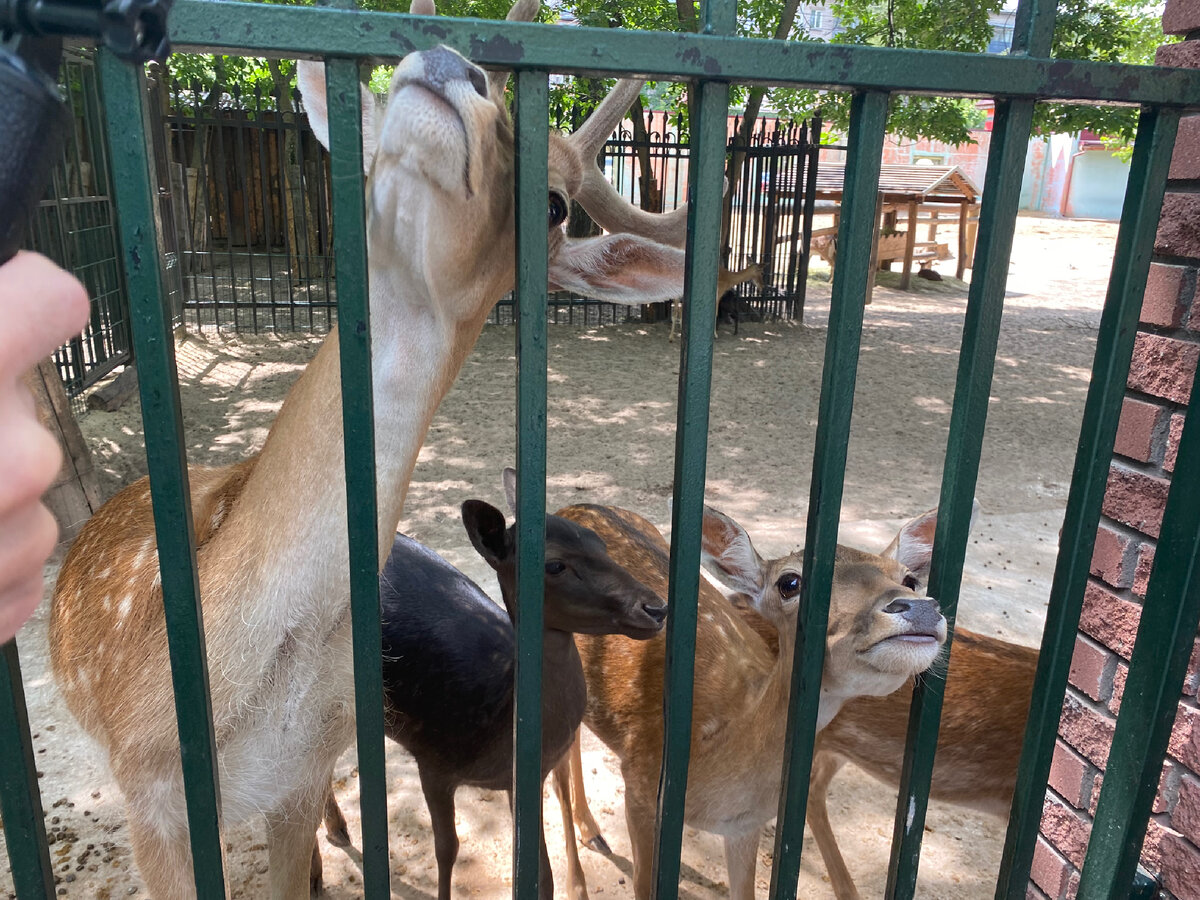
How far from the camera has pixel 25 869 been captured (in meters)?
1.32

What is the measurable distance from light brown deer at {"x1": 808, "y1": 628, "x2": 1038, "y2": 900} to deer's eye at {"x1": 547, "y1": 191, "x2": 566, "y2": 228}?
1.89m

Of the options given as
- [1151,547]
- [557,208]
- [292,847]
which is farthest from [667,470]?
[557,208]

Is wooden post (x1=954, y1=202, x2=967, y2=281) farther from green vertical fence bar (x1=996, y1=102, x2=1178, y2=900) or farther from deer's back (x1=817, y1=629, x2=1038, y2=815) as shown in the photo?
green vertical fence bar (x1=996, y1=102, x2=1178, y2=900)

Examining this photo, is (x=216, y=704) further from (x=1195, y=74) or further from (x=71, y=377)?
(x=71, y=377)

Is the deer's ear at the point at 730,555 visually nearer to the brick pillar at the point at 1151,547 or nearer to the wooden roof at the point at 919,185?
the brick pillar at the point at 1151,547

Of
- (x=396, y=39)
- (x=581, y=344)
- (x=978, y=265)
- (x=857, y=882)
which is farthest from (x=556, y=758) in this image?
(x=581, y=344)

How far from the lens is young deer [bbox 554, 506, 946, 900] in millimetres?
2342

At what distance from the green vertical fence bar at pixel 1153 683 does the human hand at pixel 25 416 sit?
1.64 meters

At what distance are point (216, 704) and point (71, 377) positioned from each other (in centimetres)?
720

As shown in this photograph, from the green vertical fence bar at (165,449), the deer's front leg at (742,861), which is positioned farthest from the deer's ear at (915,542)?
the green vertical fence bar at (165,449)

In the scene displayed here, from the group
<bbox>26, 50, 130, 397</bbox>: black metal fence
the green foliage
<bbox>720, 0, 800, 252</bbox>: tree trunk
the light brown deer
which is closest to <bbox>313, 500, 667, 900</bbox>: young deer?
the light brown deer

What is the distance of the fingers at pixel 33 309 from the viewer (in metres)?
0.58

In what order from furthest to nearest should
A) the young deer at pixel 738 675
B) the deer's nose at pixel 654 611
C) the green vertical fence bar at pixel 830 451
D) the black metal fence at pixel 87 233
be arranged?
the black metal fence at pixel 87 233, the deer's nose at pixel 654 611, the young deer at pixel 738 675, the green vertical fence bar at pixel 830 451

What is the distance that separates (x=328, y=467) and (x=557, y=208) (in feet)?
2.30
